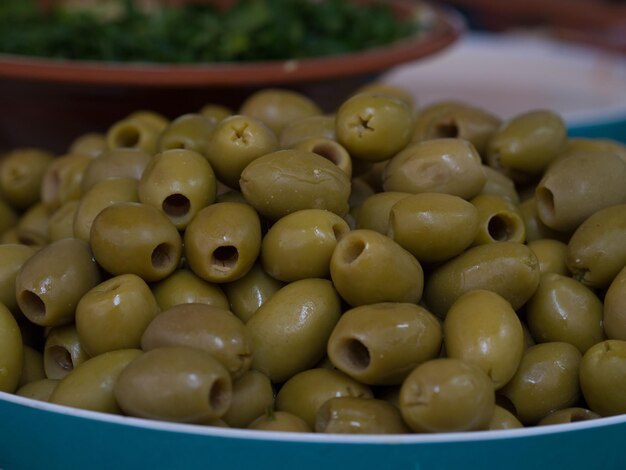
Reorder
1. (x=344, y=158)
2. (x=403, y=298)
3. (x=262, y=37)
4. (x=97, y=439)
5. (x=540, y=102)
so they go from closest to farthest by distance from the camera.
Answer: (x=97, y=439)
(x=403, y=298)
(x=344, y=158)
(x=262, y=37)
(x=540, y=102)

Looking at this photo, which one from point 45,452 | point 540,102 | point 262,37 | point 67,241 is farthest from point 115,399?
point 540,102

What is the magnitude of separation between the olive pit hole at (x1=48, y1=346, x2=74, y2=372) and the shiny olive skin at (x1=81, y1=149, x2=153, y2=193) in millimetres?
219

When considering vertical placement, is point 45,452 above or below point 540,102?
above

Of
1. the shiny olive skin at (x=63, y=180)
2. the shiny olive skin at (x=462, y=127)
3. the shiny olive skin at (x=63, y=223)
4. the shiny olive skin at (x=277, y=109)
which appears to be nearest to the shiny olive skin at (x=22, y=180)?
the shiny olive skin at (x=63, y=180)

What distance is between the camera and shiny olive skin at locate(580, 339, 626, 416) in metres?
0.79

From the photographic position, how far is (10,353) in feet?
2.75

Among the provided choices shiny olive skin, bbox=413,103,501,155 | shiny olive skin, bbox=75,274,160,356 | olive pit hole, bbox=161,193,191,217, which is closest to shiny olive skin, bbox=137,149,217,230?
olive pit hole, bbox=161,193,191,217

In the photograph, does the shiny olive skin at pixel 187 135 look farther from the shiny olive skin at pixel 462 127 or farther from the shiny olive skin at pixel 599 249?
the shiny olive skin at pixel 599 249

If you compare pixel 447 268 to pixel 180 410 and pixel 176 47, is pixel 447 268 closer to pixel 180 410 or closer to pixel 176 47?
pixel 180 410

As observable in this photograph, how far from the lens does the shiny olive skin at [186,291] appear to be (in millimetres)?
857

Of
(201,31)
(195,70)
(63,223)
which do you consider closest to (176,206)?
(63,223)

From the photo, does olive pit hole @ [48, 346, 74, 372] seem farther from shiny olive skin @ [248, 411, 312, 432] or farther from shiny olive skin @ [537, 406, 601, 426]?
shiny olive skin @ [537, 406, 601, 426]

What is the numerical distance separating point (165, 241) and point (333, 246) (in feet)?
0.55

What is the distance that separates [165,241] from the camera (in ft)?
2.86
